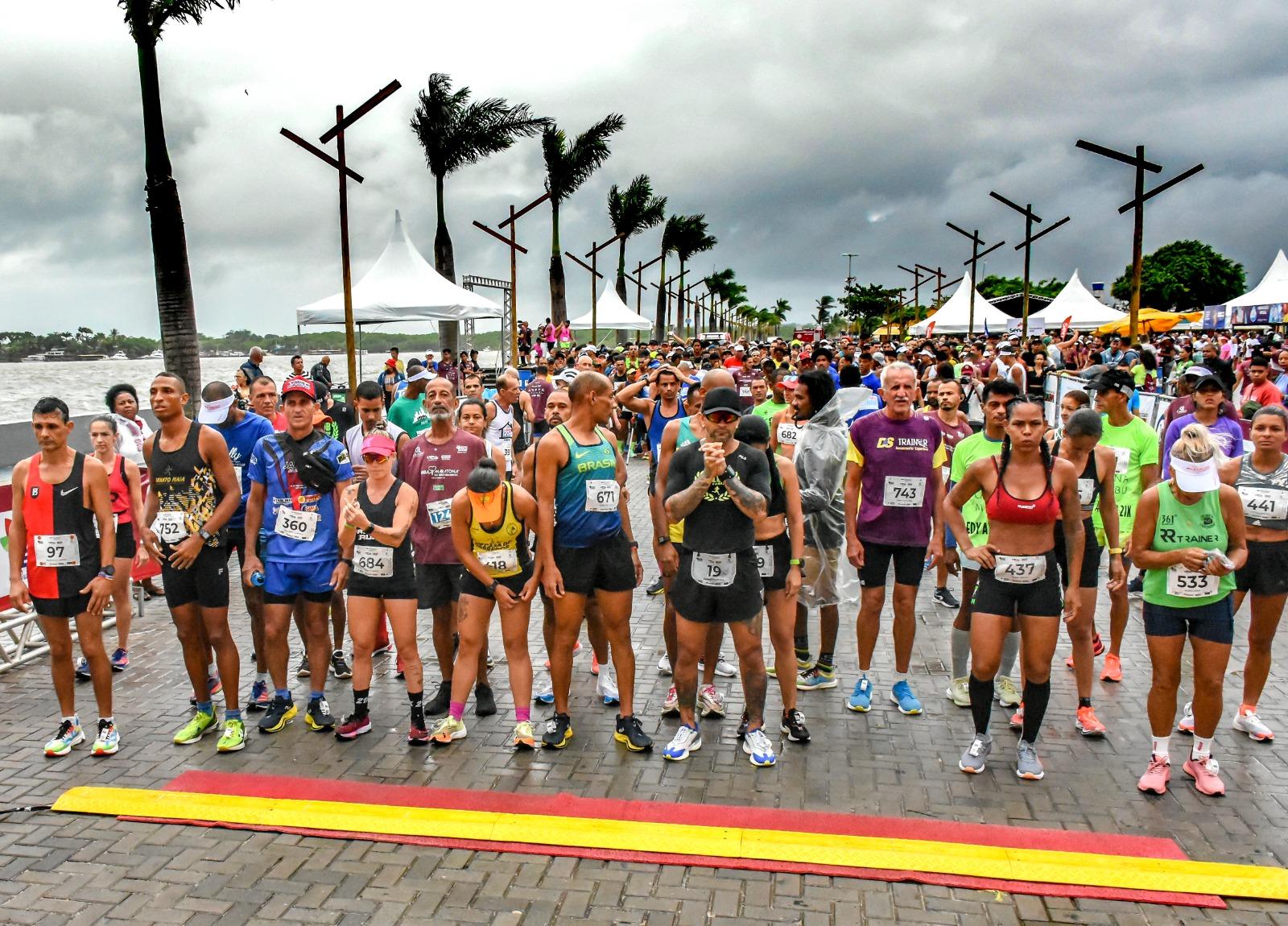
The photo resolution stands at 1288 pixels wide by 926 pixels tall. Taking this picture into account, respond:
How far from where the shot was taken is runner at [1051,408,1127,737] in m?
5.12

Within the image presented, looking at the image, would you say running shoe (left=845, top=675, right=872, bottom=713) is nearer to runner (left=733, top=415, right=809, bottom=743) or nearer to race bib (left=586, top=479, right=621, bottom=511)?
runner (left=733, top=415, right=809, bottom=743)

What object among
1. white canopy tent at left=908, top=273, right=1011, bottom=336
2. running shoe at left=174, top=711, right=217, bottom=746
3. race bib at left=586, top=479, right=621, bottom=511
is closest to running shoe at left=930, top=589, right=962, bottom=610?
race bib at left=586, top=479, right=621, bottom=511

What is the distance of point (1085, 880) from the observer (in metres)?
3.75

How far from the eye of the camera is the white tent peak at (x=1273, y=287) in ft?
112

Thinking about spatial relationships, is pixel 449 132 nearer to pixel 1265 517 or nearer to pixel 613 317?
pixel 613 317

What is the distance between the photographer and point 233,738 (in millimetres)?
5145

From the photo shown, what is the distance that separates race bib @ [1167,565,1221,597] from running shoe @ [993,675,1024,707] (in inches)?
57.0

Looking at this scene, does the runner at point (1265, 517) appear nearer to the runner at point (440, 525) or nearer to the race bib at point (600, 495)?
the race bib at point (600, 495)

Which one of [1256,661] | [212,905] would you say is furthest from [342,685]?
[1256,661]

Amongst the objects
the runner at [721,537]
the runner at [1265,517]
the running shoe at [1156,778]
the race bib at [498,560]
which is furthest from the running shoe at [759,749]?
the runner at [1265,517]

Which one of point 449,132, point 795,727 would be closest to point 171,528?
point 795,727

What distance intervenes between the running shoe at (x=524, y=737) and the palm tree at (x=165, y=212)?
11699 mm

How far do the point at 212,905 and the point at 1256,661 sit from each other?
5485 mm

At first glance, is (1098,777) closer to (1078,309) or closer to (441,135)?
(441,135)
